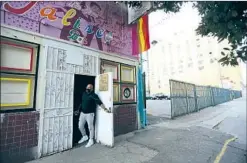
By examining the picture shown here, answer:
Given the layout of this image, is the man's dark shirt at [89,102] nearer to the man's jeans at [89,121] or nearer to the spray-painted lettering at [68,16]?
the man's jeans at [89,121]

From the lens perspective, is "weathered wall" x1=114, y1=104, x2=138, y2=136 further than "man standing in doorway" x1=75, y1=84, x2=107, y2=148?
Yes

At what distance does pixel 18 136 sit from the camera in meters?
3.98

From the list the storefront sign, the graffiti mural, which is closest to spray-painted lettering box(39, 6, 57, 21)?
the graffiti mural

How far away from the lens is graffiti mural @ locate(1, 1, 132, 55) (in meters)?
4.21

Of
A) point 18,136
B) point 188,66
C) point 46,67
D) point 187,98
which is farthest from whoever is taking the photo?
point 188,66

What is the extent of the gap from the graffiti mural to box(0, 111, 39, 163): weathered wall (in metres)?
2.29

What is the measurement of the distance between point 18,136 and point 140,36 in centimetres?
577

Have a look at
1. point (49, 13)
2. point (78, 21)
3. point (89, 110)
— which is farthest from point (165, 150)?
point (49, 13)

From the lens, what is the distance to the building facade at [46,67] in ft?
12.9

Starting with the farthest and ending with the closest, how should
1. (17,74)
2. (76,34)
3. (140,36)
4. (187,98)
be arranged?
(187,98)
(140,36)
(76,34)
(17,74)

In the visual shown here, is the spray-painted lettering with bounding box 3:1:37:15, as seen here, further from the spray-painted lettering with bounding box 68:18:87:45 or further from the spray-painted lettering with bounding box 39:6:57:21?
the spray-painted lettering with bounding box 68:18:87:45


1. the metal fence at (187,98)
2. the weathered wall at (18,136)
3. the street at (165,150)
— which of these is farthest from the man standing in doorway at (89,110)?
the metal fence at (187,98)

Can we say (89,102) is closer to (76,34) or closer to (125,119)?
(125,119)

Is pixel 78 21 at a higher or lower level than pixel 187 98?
higher
